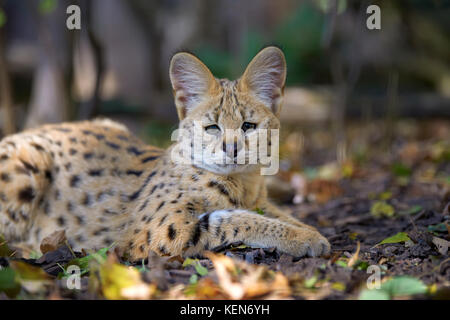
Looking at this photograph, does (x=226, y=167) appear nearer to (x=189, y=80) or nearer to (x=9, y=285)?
(x=189, y=80)

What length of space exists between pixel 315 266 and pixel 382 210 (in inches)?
108

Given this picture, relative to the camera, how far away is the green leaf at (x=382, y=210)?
6305 mm

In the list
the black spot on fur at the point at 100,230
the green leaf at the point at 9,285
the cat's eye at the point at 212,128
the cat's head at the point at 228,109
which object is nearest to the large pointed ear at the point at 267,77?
the cat's head at the point at 228,109

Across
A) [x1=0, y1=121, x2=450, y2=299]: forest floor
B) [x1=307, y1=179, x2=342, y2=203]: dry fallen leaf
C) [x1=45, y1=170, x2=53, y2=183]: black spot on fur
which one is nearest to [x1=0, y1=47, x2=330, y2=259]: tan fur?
[x1=45, y1=170, x2=53, y2=183]: black spot on fur

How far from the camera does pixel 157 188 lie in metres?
5.30

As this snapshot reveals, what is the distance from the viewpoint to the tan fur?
4.62 m

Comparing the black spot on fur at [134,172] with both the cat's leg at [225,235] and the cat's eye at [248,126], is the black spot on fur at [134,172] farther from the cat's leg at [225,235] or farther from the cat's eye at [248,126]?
the cat's eye at [248,126]

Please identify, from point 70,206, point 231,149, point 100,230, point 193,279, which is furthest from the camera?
point 70,206

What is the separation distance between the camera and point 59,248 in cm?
491

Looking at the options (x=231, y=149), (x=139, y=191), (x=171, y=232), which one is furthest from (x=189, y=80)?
(x=171, y=232)

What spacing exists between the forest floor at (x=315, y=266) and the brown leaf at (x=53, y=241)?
0.05ft

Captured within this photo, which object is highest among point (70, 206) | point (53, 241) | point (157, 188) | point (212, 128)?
point (212, 128)
